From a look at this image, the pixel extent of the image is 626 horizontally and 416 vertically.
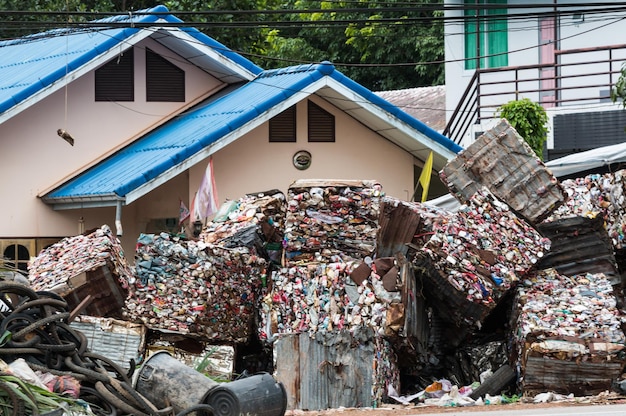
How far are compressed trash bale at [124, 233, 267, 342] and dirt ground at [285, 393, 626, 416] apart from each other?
6.49 ft

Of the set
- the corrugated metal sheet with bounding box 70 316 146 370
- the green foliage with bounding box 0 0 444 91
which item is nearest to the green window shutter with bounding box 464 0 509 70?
the green foliage with bounding box 0 0 444 91

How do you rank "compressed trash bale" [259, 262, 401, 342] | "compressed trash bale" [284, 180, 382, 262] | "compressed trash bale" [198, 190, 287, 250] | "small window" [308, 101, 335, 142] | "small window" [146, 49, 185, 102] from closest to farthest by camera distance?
1. "compressed trash bale" [259, 262, 401, 342]
2. "compressed trash bale" [284, 180, 382, 262]
3. "compressed trash bale" [198, 190, 287, 250]
4. "small window" [308, 101, 335, 142]
5. "small window" [146, 49, 185, 102]

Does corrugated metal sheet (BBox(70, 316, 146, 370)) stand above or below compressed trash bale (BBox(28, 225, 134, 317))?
below

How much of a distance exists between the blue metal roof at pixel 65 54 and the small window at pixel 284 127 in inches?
68.1

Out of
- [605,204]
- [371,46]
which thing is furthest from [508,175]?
[371,46]

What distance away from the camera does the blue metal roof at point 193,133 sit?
1723cm

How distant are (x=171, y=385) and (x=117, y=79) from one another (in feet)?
39.8

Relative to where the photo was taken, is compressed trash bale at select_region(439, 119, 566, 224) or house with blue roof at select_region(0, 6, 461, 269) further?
house with blue roof at select_region(0, 6, 461, 269)

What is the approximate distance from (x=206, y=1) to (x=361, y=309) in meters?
18.4

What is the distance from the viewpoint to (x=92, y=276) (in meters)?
12.7

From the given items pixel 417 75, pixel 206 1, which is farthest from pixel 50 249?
pixel 417 75

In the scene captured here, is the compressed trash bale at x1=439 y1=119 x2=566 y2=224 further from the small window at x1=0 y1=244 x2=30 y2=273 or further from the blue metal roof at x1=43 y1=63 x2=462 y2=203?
the small window at x1=0 y1=244 x2=30 y2=273

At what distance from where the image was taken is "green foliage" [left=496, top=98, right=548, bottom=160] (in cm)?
2198

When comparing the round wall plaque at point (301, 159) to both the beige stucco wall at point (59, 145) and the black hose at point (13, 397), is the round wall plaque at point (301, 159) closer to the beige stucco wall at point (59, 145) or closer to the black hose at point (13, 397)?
the beige stucco wall at point (59, 145)
